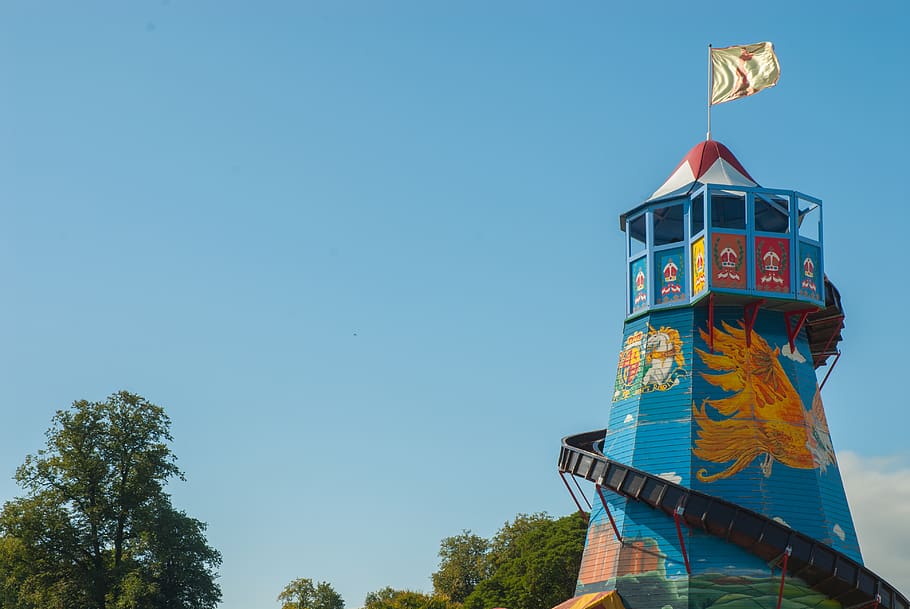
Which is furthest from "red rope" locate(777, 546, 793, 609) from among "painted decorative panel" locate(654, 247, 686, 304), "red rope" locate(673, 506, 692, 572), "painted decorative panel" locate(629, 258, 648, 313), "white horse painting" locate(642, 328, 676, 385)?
"painted decorative panel" locate(629, 258, 648, 313)

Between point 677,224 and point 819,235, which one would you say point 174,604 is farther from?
point 819,235

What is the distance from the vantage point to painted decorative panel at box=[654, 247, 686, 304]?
1615 inches

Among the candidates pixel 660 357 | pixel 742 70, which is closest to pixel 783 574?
pixel 660 357

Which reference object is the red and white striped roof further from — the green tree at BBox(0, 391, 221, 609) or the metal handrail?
the green tree at BBox(0, 391, 221, 609)

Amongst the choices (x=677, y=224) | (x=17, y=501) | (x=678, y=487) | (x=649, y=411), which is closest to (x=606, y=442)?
(x=649, y=411)

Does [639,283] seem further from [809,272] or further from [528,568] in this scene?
[528,568]

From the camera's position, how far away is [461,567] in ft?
270

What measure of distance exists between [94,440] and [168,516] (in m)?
4.78

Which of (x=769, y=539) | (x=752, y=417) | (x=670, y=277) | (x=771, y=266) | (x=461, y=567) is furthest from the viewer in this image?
(x=461, y=567)

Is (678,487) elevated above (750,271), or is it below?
below

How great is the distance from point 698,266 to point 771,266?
2.28m

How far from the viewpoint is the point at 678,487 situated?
37.1m

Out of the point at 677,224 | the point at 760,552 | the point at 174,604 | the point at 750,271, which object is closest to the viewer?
the point at 760,552

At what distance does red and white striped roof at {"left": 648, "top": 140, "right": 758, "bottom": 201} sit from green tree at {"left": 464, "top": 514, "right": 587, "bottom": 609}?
94.4 ft
